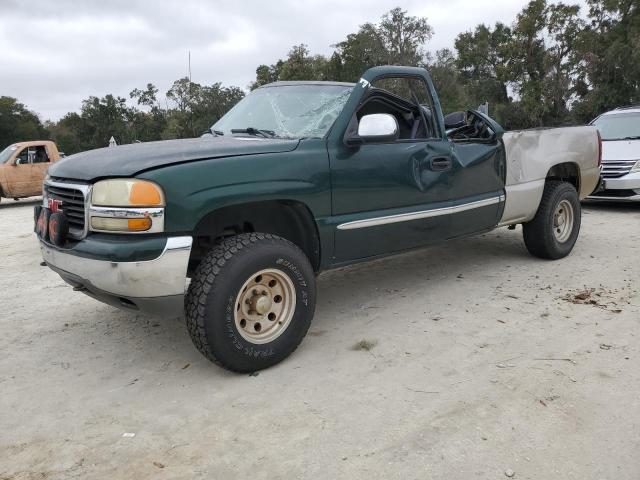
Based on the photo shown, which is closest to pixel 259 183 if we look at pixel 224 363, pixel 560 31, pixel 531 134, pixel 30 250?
pixel 224 363

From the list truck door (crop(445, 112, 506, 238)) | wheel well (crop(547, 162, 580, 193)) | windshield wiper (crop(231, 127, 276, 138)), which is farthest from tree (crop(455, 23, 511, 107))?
windshield wiper (crop(231, 127, 276, 138))

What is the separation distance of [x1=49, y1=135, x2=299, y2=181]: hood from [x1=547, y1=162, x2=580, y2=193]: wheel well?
342 centimetres

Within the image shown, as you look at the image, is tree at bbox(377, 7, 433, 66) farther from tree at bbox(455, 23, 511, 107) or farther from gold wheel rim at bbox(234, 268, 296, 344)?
gold wheel rim at bbox(234, 268, 296, 344)

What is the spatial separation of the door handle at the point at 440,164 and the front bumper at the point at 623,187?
5434mm

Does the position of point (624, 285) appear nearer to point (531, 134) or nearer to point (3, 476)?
point (531, 134)

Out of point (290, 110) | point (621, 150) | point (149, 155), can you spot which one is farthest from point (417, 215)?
point (621, 150)

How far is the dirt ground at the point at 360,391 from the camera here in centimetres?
235

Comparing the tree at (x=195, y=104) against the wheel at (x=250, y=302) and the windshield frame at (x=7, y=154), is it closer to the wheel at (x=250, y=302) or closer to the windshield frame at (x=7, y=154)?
the windshield frame at (x=7, y=154)

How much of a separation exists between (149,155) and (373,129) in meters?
1.45

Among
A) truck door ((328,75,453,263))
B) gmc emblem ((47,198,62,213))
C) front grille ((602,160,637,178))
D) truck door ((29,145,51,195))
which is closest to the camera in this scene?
gmc emblem ((47,198,62,213))

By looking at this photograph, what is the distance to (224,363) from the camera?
307 centimetres

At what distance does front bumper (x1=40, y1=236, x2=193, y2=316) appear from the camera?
283 centimetres

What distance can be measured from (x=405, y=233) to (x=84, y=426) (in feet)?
8.06

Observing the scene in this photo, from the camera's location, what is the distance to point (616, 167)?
865 centimetres
